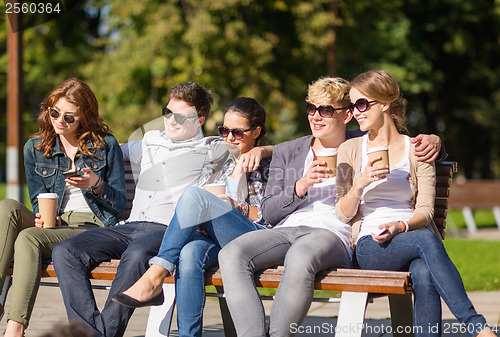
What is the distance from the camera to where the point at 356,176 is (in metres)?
3.65

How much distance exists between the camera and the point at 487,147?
3089 centimetres

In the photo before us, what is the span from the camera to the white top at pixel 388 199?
359 centimetres

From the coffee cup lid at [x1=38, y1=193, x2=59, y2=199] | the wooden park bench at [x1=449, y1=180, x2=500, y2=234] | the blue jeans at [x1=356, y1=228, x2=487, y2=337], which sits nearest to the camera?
the blue jeans at [x1=356, y1=228, x2=487, y2=337]

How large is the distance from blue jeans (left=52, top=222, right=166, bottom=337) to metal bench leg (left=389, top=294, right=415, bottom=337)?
4.37 feet

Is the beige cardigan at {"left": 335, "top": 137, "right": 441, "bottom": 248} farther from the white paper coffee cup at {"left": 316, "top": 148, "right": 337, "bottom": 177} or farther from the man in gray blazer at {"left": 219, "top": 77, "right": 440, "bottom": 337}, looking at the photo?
the white paper coffee cup at {"left": 316, "top": 148, "right": 337, "bottom": 177}

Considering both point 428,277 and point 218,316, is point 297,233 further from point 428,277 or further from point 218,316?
point 218,316

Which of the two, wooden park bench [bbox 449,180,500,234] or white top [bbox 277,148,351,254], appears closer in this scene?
white top [bbox 277,148,351,254]

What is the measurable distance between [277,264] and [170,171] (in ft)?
2.94

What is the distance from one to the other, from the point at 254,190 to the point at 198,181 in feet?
1.08

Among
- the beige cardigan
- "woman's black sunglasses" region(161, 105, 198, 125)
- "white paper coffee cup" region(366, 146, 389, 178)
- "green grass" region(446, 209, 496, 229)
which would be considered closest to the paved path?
the beige cardigan

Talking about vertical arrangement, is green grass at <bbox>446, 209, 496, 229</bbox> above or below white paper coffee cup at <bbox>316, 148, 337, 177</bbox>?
below

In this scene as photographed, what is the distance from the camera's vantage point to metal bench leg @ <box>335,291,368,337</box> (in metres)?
3.20

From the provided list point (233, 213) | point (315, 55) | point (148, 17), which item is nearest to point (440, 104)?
point (315, 55)

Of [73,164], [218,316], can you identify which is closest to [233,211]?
[73,164]
